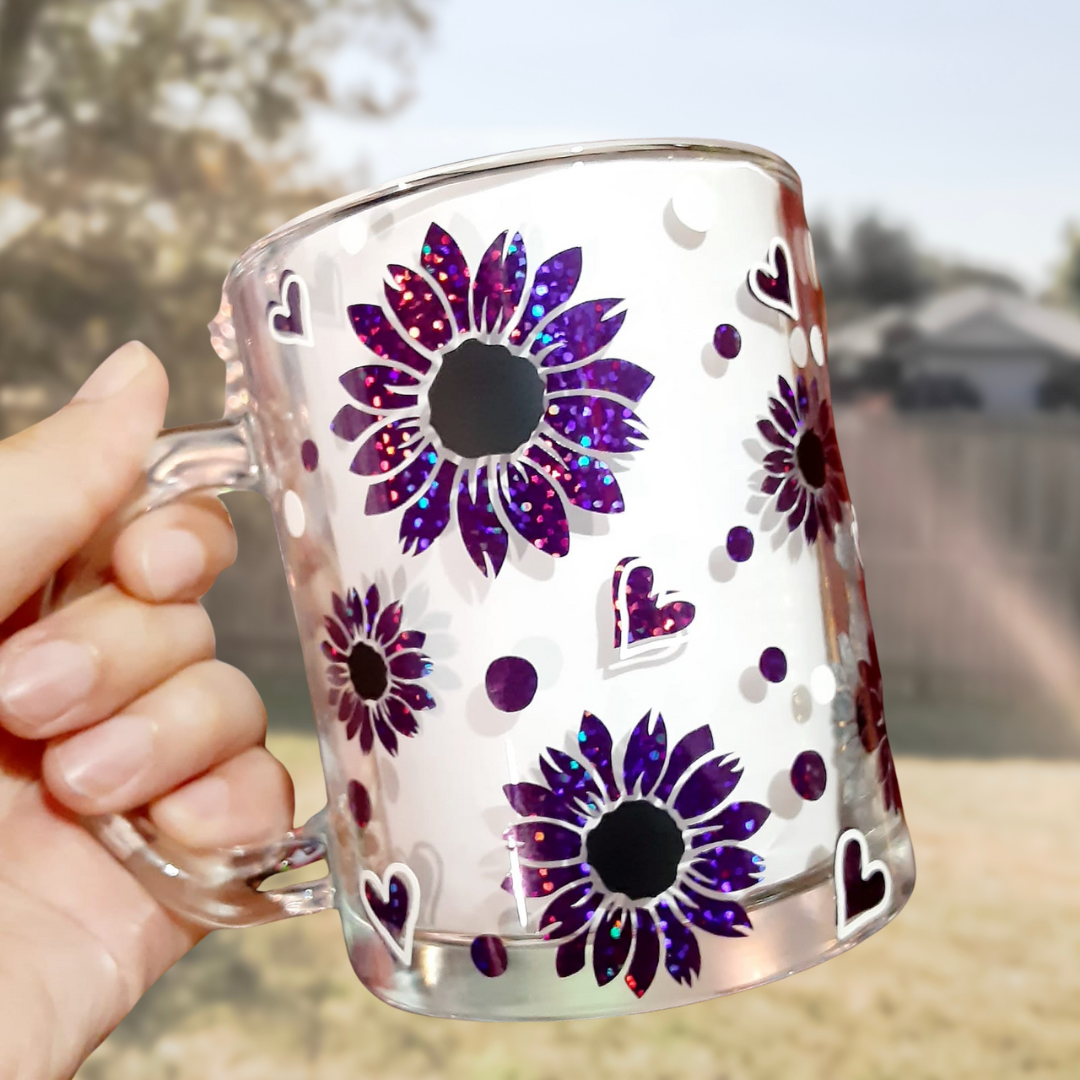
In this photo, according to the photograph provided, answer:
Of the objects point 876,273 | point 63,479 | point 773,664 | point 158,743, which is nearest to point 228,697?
point 158,743

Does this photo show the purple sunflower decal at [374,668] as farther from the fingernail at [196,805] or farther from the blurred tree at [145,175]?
the blurred tree at [145,175]

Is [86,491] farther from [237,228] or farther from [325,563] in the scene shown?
[237,228]

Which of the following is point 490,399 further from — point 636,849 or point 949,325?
point 949,325

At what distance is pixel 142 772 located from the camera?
0.73m

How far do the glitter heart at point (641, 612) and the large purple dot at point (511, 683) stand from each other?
0.05 meters

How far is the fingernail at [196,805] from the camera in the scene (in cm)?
75

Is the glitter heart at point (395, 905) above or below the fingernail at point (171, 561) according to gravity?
below

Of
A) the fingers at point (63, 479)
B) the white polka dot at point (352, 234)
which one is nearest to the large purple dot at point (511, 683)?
the white polka dot at point (352, 234)

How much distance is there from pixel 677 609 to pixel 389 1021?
188 centimetres

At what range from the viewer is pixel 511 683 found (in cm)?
51

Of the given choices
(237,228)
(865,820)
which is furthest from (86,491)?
(237,228)

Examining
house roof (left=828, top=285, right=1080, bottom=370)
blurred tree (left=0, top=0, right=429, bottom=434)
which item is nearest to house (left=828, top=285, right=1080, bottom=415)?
house roof (left=828, top=285, right=1080, bottom=370)

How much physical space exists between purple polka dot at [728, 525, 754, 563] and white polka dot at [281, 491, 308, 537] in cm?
24

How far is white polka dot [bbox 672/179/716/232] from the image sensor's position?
0.52 meters
